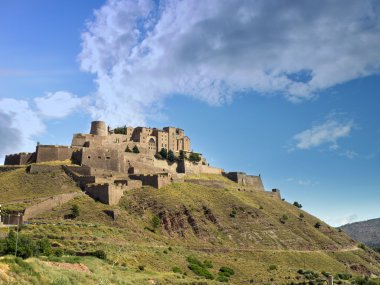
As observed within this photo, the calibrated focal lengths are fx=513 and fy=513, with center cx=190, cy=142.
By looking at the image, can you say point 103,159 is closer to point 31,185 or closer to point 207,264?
point 31,185

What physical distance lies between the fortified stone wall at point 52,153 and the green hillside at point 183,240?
5.23 meters

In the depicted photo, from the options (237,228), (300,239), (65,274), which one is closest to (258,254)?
(237,228)

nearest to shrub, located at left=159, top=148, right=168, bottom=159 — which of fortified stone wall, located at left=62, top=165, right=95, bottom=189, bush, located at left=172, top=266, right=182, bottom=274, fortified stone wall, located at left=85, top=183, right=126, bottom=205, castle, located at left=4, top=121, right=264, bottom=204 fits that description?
castle, located at left=4, top=121, right=264, bottom=204

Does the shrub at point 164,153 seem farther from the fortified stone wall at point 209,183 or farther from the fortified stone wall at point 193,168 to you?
the fortified stone wall at point 209,183

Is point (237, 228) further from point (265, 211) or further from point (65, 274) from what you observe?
point (65, 274)

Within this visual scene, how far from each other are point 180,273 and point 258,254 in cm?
1985

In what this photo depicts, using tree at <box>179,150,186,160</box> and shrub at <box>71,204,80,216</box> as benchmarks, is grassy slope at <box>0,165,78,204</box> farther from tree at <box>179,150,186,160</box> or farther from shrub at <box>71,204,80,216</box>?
tree at <box>179,150,186,160</box>

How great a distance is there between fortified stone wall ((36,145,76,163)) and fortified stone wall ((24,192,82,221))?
15.2 meters

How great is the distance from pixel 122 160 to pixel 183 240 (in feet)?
68.1

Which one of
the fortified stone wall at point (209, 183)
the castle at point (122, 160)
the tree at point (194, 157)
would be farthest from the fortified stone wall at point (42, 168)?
the tree at point (194, 157)

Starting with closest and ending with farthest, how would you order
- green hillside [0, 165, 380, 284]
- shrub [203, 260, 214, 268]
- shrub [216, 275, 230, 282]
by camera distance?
1. green hillside [0, 165, 380, 284]
2. shrub [216, 275, 230, 282]
3. shrub [203, 260, 214, 268]

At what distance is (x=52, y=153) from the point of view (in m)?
76.4

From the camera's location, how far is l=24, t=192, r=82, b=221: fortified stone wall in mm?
55547

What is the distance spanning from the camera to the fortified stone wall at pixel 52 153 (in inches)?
3000
